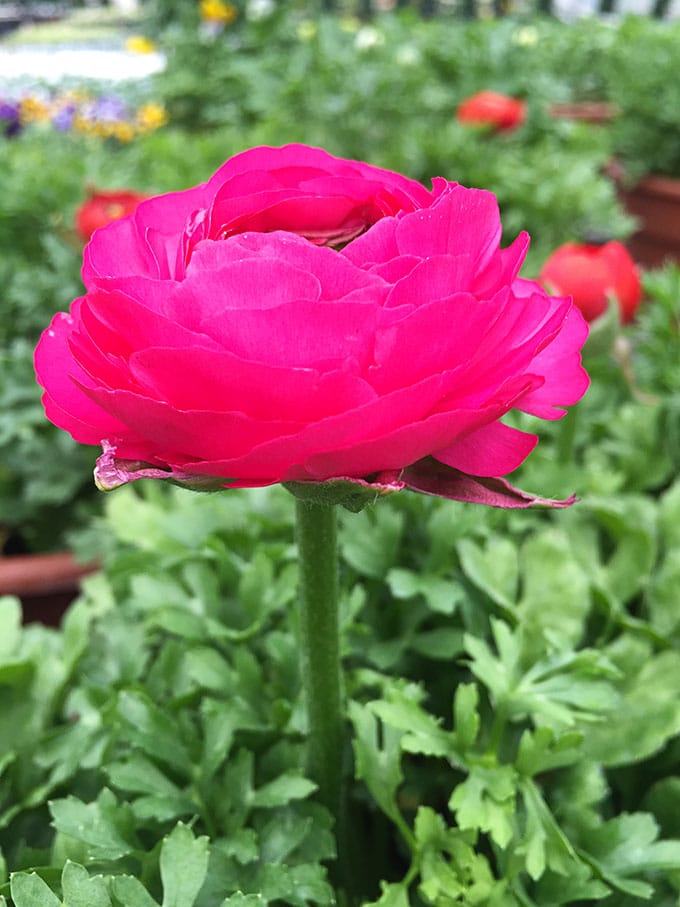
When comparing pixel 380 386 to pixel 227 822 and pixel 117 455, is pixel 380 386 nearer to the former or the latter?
pixel 117 455

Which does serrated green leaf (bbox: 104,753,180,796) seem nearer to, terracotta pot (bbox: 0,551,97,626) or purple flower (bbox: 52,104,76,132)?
terracotta pot (bbox: 0,551,97,626)

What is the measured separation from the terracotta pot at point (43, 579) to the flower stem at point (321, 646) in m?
0.75

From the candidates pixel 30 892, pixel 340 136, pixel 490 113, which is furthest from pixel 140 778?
pixel 340 136

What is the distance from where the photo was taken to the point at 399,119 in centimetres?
212

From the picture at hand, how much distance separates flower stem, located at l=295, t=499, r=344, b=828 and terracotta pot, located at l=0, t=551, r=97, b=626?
752 millimetres

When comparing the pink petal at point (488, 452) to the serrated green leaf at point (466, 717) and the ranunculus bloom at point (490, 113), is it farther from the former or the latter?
the ranunculus bloom at point (490, 113)

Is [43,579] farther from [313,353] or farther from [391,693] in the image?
[313,353]

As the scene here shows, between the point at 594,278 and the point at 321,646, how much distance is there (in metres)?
0.51

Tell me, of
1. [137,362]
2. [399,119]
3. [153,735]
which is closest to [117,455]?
[137,362]

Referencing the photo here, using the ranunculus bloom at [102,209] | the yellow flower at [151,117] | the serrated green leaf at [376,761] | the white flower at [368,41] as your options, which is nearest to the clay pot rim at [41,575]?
the ranunculus bloom at [102,209]

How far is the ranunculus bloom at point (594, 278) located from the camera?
0.84m

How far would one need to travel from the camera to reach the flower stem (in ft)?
1.37

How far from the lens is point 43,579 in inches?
49.4

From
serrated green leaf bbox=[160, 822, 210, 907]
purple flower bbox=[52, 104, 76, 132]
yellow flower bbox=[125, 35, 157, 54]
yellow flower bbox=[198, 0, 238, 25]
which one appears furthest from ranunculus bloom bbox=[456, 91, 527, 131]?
yellow flower bbox=[125, 35, 157, 54]
